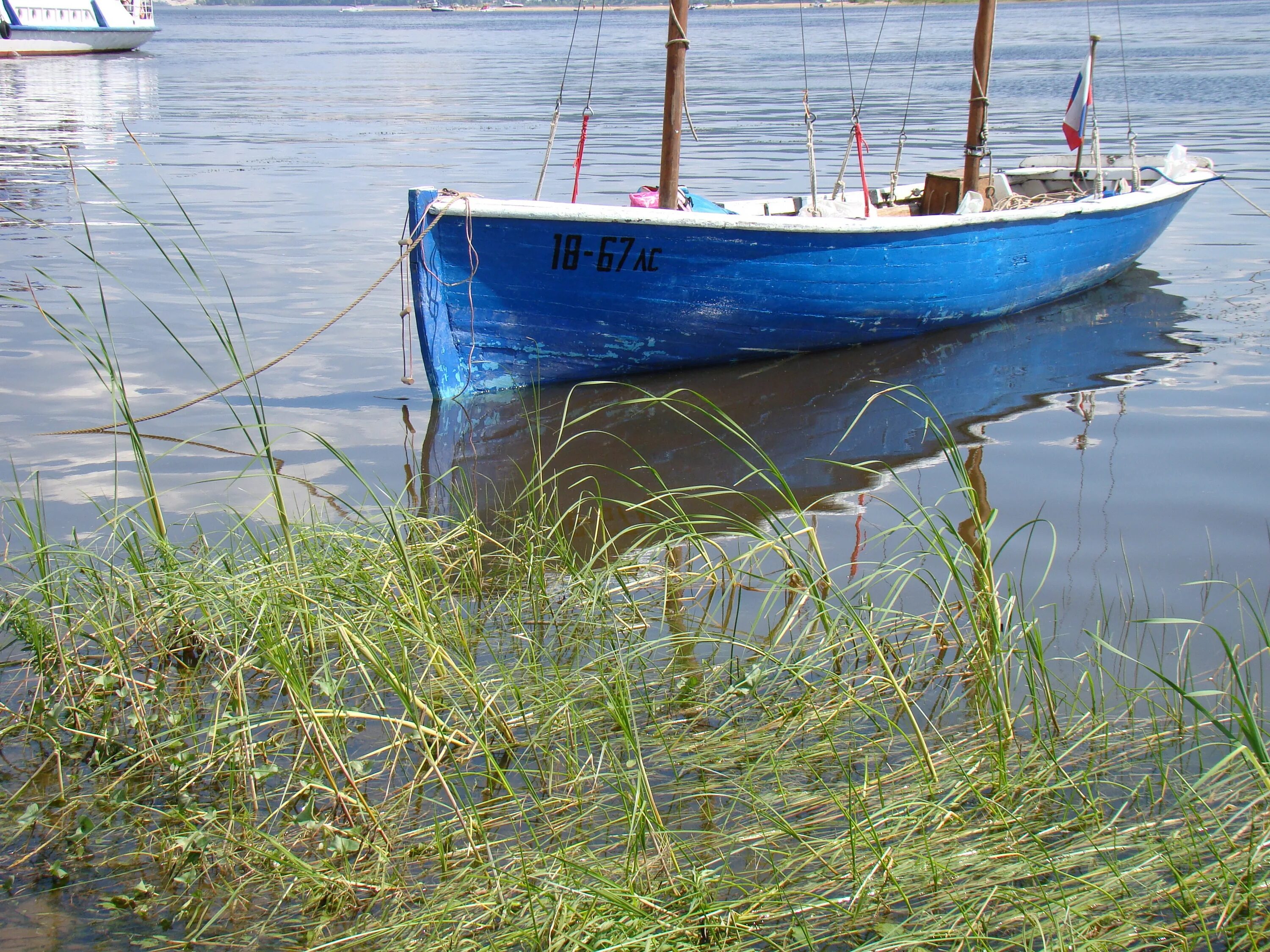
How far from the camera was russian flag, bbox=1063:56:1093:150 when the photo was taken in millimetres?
8789

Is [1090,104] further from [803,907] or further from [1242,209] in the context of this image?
[803,907]

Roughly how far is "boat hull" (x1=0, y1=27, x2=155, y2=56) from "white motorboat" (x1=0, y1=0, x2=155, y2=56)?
2 centimetres

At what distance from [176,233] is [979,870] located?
36.6ft

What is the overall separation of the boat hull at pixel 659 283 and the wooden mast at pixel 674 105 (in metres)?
0.83

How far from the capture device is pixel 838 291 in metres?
7.35

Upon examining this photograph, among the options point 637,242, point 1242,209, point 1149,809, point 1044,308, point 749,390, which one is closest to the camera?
point 1149,809

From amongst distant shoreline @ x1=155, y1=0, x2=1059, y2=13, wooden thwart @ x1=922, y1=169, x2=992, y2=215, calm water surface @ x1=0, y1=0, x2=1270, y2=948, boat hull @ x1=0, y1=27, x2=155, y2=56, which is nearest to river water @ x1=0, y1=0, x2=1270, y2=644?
calm water surface @ x1=0, y1=0, x2=1270, y2=948

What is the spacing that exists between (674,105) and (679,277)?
4.40 ft

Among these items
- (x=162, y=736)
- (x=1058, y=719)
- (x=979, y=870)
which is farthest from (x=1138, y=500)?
(x=162, y=736)

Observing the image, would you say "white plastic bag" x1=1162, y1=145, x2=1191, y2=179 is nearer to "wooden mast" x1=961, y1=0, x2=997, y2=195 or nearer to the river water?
the river water

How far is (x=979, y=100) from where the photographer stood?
Result: 900cm

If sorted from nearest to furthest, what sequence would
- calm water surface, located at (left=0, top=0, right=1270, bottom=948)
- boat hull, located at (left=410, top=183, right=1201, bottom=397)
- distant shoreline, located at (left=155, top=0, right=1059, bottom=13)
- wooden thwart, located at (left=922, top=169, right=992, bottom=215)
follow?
1. calm water surface, located at (left=0, top=0, right=1270, bottom=948)
2. boat hull, located at (left=410, top=183, right=1201, bottom=397)
3. wooden thwart, located at (left=922, top=169, right=992, bottom=215)
4. distant shoreline, located at (left=155, top=0, right=1059, bottom=13)

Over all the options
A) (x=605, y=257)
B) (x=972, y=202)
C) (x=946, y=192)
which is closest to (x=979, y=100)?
(x=946, y=192)

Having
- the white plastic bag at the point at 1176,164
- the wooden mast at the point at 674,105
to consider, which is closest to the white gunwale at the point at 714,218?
the wooden mast at the point at 674,105
